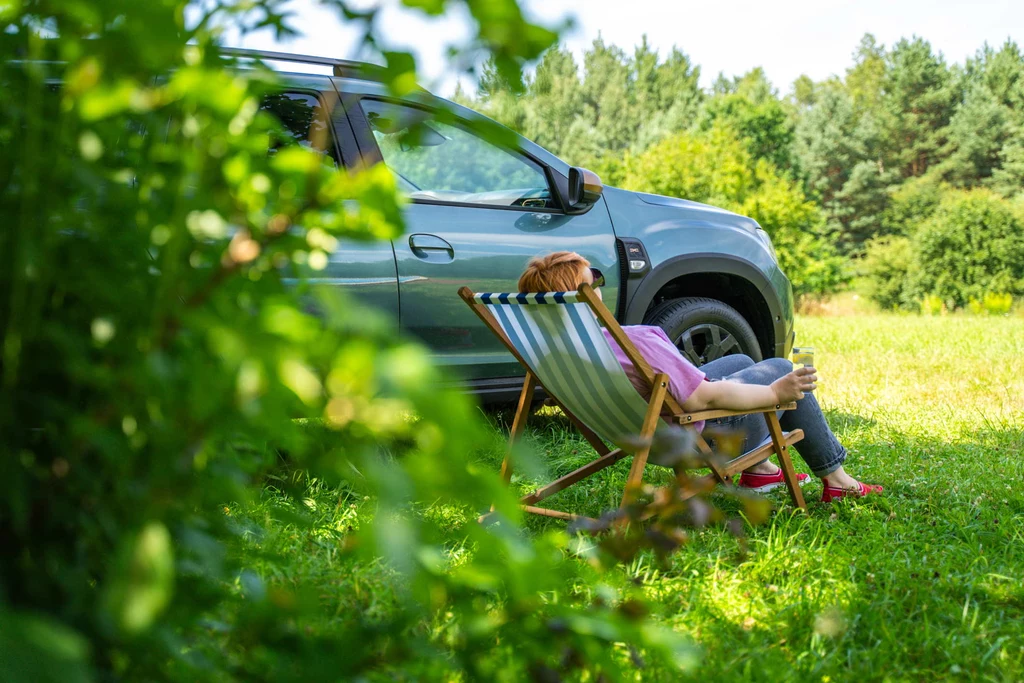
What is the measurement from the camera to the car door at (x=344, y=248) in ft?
12.4

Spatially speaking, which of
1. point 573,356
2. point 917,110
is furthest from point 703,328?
point 917,110

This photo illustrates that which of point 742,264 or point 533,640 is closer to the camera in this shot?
point 533,640

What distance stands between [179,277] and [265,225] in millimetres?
108

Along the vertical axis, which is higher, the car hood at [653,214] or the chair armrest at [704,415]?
the car hood at [653,214]

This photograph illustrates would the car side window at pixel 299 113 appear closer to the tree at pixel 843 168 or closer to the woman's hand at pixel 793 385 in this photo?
the woman's hand at pixel 793 385

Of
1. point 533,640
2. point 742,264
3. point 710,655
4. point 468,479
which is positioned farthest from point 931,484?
point 468,479

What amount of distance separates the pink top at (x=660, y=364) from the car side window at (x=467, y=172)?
4.72 ft

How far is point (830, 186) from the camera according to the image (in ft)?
151

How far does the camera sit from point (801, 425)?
11.3 ft

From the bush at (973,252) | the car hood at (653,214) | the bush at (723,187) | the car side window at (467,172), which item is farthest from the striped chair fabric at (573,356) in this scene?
the bush at (973,252)

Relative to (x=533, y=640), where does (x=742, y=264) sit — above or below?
below

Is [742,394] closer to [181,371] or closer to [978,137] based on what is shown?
[181,371]

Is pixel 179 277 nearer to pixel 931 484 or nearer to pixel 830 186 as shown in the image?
pixel 931 484

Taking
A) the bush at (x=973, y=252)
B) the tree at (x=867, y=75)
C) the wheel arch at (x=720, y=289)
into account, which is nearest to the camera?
the wheel arch at (x=720, y=289)
